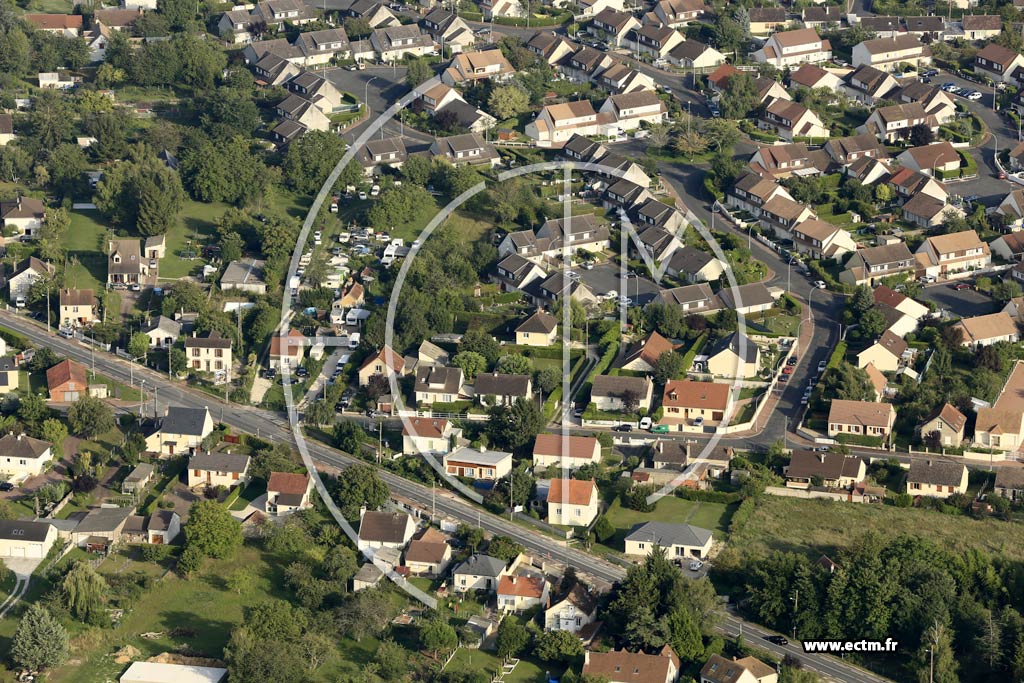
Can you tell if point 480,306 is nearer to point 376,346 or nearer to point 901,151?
point 376,346

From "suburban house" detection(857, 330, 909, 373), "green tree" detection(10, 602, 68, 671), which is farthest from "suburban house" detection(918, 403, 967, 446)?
"green tree" detection(10, 602, 68, 671)

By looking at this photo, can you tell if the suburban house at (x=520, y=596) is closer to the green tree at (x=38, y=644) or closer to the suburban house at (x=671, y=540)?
the suburban house at (x=671, y=540)

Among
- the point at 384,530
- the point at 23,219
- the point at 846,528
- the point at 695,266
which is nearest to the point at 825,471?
the point at 846,528

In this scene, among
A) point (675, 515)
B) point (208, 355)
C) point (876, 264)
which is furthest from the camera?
point (876, 264)

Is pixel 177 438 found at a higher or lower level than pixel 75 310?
lower

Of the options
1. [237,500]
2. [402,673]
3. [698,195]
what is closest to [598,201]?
[698,195]

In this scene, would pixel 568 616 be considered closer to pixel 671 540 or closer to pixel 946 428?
pixel 671 540

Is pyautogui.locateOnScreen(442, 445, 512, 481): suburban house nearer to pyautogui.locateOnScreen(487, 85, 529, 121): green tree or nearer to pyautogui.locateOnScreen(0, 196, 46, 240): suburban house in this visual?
pyautogui.locateOnScreen(0, 196, 46, 240): suburban house
